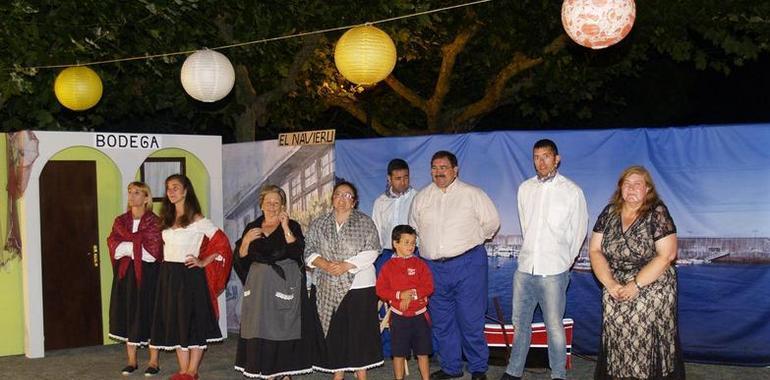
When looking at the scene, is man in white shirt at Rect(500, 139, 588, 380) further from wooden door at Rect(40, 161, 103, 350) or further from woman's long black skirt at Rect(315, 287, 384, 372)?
wooden door at Rect(40, 161, 103, 350)

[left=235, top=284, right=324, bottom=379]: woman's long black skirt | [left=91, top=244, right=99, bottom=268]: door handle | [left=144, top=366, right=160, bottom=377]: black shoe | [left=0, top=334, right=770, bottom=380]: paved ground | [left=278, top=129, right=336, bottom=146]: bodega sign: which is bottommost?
[left=0, top=334, right=770, bottom=380]: paved ground

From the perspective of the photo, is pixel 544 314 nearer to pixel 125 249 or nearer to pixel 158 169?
pixel 125 249

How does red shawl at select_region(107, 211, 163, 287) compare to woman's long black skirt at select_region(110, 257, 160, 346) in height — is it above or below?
above

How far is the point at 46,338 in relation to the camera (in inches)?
309

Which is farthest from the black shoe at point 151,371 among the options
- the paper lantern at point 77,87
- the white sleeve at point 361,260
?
the paper lantern at point 77,87

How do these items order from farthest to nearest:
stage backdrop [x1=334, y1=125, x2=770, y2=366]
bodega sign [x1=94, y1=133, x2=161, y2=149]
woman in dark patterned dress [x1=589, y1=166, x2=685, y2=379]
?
bodega sign [x1=94, y1=133, x2=161, y2=149], stage backdrop [x1=334, y1=125, x2=770, y2=366], woman in dark patterned dress [x1=589, y1=166, x2=685, y2=379]

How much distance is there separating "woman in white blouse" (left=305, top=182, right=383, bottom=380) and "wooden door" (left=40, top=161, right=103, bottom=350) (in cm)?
317

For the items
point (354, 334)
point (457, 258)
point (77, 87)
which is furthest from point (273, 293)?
point (77, 87)

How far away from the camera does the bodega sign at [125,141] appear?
802cm

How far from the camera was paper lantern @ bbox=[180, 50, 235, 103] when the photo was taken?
7.05 metres

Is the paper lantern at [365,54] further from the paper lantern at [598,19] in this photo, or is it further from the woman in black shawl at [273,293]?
the paper lantern at [598,19]

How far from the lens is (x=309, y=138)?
802 cm

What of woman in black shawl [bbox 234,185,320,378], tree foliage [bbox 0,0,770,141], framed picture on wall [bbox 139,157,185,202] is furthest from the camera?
tree foliage [bbox 0,0,770,141]

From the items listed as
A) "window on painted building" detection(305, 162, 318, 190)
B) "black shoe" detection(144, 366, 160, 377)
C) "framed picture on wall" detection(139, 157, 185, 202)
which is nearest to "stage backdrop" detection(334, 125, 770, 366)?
"window on painted building" detection(305, 162, 318, 190)
